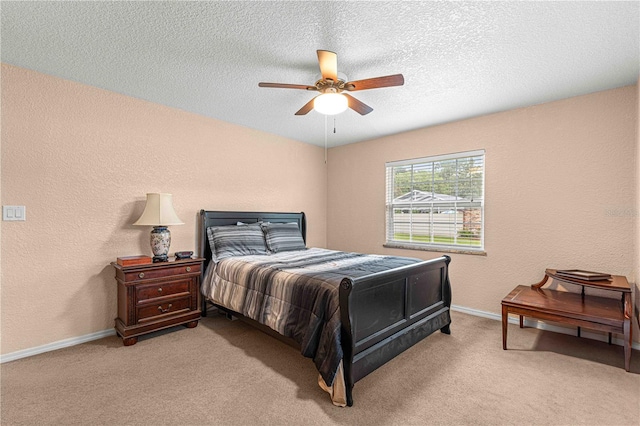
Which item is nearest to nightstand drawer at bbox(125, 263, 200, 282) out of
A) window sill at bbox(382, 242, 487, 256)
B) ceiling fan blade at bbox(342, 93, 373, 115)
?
ceiling fan blade at bbox(342, 93, 373, 115)

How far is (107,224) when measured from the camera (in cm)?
298

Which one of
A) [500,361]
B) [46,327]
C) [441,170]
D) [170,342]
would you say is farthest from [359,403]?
[441,170]

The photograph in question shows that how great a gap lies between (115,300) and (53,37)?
2.35 meters

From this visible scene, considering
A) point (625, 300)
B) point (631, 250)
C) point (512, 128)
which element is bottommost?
point (625, 300)

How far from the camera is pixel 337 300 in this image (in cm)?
204

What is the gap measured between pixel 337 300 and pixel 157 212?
2100mm

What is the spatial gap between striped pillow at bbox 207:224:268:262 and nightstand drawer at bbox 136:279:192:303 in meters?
0.45

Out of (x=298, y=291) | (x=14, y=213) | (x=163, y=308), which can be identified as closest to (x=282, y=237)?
(x=163, y=308)

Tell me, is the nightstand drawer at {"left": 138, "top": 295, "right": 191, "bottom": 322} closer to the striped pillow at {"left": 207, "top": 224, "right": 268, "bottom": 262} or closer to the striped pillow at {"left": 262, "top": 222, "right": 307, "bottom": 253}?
the striped pillow at {"left": 207, "top": 224, "right": 268, "bottom": 262}

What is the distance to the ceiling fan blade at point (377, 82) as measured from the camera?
6.85 feet

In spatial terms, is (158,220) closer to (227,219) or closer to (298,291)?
(227,219)

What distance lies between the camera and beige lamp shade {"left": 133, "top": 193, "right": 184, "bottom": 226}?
9.70 ft

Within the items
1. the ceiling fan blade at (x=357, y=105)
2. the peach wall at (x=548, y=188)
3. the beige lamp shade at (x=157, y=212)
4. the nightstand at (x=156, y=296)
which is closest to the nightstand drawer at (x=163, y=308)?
the nightstand at (x=156, y=296)

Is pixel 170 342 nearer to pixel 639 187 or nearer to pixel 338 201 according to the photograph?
pixel 338 201
